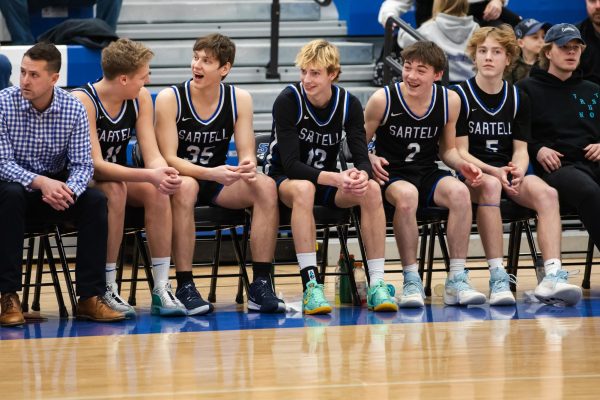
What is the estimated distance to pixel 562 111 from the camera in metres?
6.29

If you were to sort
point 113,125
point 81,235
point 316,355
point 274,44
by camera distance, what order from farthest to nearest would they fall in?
point 274,44, point 113,125, point 81,235, point 316,355

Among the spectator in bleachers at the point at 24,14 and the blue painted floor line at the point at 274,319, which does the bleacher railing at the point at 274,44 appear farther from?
the blue painted floor line at the point at 274,319

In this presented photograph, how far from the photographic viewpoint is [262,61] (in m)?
9.20

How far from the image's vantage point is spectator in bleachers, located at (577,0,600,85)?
708 centimetres

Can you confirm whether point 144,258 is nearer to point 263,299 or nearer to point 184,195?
point 184,195

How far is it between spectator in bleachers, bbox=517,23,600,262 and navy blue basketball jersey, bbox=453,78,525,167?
0.71 feet

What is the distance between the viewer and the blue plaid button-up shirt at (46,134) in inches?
206

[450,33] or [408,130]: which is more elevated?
[450,33]

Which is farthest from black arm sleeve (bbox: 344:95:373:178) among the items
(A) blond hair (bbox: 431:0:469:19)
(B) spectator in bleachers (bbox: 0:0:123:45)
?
(B) spectator in bleachers (bbox: 0:0:123:45)

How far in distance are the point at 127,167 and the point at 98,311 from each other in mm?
699

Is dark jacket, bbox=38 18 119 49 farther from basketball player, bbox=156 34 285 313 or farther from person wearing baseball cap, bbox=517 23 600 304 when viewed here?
person wearing baseball cap, bbox=517 23 600 304

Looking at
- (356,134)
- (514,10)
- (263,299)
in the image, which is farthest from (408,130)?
(514,10)

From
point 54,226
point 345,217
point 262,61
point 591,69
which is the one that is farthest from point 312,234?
point 262,61

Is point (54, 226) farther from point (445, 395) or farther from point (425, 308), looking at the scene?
point (445, 395)
